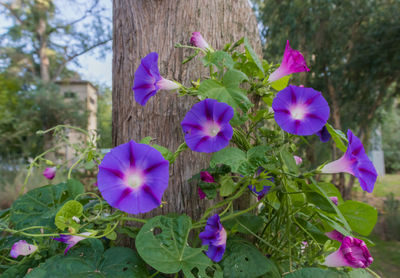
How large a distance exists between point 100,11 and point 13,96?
201 inches

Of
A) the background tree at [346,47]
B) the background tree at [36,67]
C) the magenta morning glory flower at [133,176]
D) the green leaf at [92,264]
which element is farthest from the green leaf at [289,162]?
the background tree at [36,67]

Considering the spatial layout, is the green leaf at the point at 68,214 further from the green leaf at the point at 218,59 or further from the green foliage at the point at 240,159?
the green leaf at the point at 218,59

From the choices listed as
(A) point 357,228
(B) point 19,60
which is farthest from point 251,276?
(B) point 19,60

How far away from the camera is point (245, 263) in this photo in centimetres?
73

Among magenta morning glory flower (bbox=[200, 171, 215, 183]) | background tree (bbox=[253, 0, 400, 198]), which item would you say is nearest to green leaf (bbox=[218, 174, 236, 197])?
magenta morning glory flower (bbox=[200, 171, 215, 183])

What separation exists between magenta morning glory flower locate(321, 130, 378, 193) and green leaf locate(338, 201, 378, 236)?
0.16 meters

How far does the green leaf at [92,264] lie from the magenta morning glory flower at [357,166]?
54 cm

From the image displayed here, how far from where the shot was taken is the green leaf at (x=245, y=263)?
710mm

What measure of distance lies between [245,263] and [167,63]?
638mm

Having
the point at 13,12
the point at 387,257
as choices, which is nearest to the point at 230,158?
the point at 387,257

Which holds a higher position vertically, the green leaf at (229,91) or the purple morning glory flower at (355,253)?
the green leaf at (229,91)

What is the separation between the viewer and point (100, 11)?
1260 centimetres

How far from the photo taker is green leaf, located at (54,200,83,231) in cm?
68

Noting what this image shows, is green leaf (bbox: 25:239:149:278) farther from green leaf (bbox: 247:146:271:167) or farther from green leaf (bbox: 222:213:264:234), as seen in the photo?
green leaf (bbox: 247:146:271:167)
